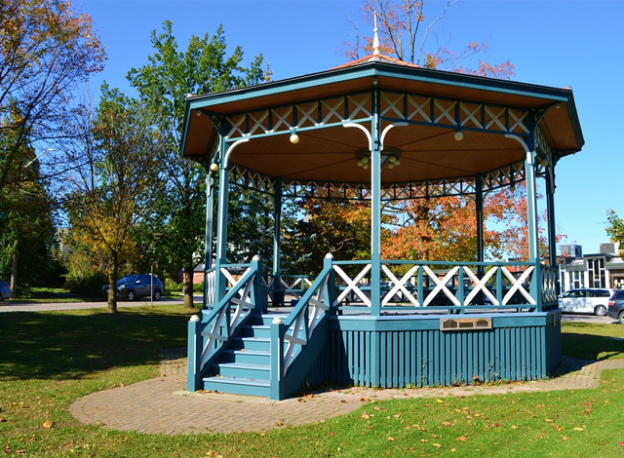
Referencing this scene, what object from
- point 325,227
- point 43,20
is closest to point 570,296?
point 325,227

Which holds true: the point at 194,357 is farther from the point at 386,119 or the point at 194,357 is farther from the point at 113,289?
the point at 113,289

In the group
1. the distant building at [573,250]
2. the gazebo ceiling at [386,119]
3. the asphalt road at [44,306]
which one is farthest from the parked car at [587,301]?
the distant building at [573,250]

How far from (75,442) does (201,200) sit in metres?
20.8

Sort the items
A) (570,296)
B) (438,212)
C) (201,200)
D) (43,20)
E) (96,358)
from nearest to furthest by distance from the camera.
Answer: (96,358) → (43,20) → (438,212) → (201,200) → (570,296)

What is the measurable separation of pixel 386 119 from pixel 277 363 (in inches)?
173

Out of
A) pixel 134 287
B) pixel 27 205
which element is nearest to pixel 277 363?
pixel 27 205

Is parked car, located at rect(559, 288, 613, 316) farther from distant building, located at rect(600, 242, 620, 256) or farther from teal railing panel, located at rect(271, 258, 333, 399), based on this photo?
distant building, located at rect(600, 242, 620, 256)

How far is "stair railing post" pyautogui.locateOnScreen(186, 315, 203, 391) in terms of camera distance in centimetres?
790

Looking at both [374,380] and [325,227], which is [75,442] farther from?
[325,227]

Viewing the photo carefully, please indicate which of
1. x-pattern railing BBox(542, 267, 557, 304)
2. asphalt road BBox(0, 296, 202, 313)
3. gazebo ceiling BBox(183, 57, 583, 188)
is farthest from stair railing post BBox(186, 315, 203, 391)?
asphalt road BBox(0, 296, 202, 313)

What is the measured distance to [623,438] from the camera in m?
5.36

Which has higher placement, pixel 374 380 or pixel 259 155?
pixel 259 155

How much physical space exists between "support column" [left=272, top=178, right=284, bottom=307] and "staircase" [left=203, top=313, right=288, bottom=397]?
12.6 ft

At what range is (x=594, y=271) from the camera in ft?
165
